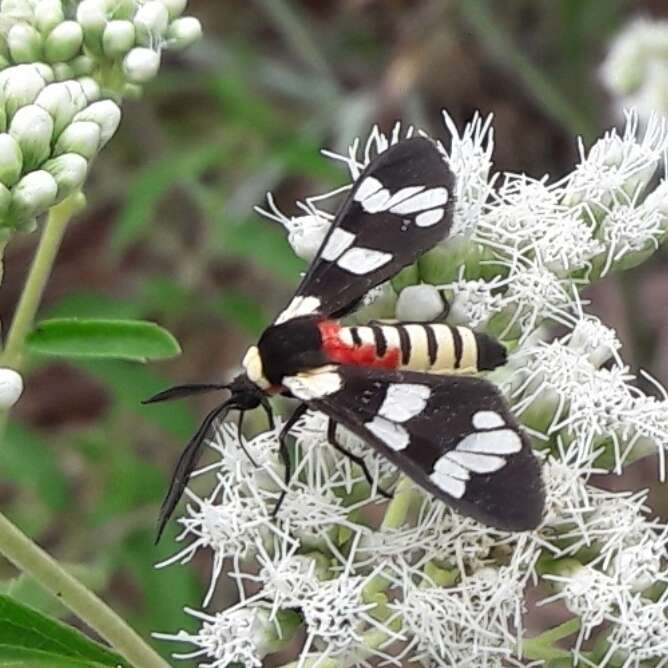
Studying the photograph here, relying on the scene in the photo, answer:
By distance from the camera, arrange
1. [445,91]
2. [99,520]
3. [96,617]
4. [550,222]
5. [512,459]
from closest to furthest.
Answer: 1. [512,459]
2. [96,617]
3. [550,222]
4. [99,520]
5. [445,91]

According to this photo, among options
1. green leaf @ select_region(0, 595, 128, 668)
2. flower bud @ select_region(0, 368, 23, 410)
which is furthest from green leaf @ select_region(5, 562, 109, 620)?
flower bud @ select_region(0, 368, 23, 410)

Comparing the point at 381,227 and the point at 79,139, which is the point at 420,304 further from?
the point at 79,139

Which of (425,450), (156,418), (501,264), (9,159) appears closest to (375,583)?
(425,450)

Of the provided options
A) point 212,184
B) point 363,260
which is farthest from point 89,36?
point 212,184

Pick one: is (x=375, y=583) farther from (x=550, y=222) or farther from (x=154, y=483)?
(x=154, y=483)

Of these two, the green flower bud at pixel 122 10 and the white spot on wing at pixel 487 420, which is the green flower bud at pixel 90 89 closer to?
the green flower bud at pixel 122 10

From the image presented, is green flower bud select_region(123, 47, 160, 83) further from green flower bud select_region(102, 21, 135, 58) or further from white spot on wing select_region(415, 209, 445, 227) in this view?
white spot on wing select_region(415, 209, 445, 227)
